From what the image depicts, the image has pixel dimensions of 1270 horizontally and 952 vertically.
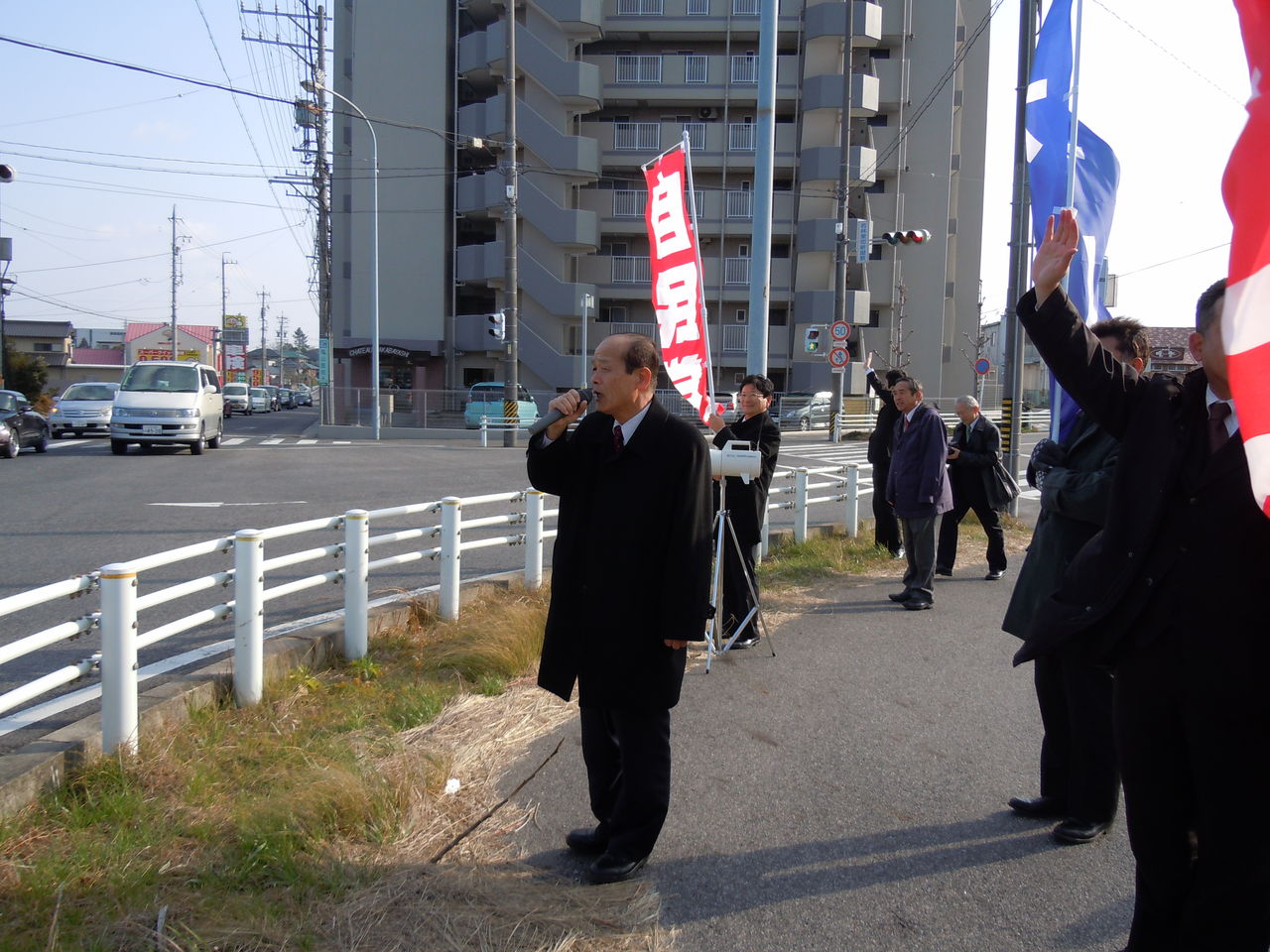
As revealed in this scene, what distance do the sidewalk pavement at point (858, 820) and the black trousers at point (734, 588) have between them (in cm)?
34

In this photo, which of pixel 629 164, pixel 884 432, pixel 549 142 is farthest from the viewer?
pixel 629 164

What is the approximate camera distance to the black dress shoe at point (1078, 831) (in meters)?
3.65

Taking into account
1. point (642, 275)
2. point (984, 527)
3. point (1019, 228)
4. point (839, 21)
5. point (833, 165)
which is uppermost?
point (839, 21)

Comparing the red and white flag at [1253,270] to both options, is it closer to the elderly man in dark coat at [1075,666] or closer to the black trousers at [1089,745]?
the elderly man in dark coat at [1075,666]

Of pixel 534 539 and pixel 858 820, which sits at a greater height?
pixel 534 539

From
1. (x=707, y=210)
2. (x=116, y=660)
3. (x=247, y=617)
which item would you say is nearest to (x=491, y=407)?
(x=707, y=210)

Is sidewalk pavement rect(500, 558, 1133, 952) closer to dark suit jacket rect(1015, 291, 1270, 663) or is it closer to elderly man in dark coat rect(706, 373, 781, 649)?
elderly man in dark coat rect(706, 373, 781, 649)

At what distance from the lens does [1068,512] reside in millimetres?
3721

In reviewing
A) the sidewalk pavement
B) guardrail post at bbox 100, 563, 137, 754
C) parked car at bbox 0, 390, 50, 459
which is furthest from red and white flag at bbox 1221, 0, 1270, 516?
parked car at bbox 0, 390, 50, 459

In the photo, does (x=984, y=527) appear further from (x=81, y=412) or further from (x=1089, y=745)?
(x=81, y=412)

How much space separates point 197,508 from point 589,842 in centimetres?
1080

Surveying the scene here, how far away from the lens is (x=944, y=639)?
6844 mm

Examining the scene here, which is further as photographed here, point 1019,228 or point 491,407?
point 491,407

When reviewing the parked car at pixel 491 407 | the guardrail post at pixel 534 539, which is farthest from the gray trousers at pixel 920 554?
the parked car at pixel 491 407
